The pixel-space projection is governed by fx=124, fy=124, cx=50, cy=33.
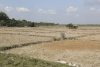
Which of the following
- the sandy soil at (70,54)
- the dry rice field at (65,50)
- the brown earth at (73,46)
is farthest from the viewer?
the brown earth at (73,46)

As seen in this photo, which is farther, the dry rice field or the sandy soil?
the dry rice field


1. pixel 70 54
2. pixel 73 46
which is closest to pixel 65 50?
pixel 70 54

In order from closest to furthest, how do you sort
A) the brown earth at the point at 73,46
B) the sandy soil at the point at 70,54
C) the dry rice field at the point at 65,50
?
the sandy soil at the point at 70,54, the dry rice field at the point at 65,50, the brown earth at the point at 73,46

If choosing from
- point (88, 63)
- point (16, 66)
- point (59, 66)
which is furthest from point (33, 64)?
point (88, 63)

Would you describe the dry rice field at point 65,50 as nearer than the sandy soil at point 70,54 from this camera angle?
No

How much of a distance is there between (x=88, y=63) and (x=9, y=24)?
57874 millimetres

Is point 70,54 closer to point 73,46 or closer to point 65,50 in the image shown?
point 65,50

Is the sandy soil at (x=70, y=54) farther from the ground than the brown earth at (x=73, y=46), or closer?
closer

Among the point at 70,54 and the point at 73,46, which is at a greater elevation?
the point at 73,46

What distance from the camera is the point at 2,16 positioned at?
61.5 metres

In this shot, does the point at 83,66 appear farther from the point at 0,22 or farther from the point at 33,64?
the point at 0,22

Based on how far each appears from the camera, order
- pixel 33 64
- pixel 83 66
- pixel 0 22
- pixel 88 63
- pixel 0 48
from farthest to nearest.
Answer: pixel 0 22 < pixel 0 48 < pixel 88 63 < pixel 83 66 < pixel 33 64

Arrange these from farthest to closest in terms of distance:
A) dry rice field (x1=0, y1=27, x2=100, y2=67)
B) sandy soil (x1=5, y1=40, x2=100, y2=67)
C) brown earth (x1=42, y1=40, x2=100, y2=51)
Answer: brown earth (x1=42, y1=40, x2=100, y2=51) → dry rice field (x1=0, y1=27, x2=100, y2=67) → sandy soil (x1=5, y1=40, x2=100, y2=67)

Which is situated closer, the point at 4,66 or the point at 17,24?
the point at 4,66
